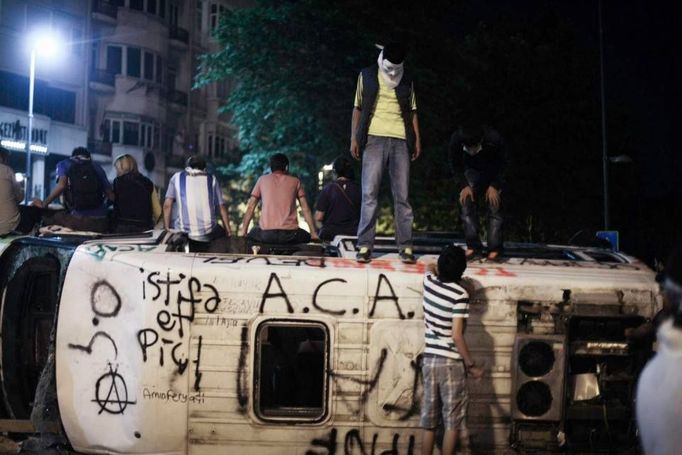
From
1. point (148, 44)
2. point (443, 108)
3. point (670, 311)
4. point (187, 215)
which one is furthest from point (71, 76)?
point (670, 311)

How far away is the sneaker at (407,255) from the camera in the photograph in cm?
760

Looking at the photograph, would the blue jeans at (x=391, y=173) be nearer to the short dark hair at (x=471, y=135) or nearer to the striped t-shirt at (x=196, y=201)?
the short dark hair at (x=471, y=135)

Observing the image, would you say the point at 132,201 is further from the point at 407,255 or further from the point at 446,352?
the point at 446,352

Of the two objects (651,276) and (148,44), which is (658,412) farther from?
(148,44)

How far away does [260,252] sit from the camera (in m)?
8.42

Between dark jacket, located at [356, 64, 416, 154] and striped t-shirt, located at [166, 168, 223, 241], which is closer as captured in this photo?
dark jacket, located at [356, 64, 416, 154]

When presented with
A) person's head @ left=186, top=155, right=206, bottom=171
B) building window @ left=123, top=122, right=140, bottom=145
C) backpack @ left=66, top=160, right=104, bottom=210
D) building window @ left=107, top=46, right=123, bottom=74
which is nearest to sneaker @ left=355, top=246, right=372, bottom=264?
person's head @ left=186, top=155, right=206, bottom=171

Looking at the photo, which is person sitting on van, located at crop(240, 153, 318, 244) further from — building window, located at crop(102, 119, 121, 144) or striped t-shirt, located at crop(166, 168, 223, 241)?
building window, located at crop(102, 119, 121, 144)

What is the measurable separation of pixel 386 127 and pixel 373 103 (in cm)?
24

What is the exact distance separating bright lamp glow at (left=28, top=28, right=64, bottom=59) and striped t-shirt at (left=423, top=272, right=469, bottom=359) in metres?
31.3

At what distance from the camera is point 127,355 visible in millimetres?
7129

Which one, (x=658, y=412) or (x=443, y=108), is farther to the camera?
(x=443, y=108)

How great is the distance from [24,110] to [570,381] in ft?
110

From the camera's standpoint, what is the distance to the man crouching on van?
22.4 ft
